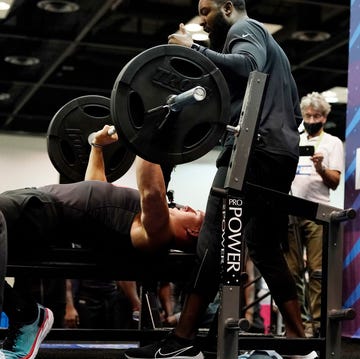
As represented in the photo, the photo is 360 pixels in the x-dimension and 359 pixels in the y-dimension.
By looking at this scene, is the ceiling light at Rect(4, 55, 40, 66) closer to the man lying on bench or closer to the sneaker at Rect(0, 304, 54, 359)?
the man lying on bench

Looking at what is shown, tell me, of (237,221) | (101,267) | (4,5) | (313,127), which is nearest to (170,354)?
(101,267)

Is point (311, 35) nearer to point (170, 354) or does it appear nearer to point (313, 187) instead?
point (313, 187)

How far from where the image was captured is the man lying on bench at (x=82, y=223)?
10.5 feet

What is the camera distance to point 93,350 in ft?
13.6

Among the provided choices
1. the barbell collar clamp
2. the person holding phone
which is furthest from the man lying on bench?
the person holding phone

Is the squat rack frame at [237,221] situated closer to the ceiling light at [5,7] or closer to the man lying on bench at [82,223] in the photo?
the man lying on bench at [82,223]

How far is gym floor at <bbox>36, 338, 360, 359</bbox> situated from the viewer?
12.3 ft

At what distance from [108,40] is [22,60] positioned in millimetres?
1258

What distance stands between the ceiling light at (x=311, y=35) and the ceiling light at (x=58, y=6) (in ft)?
7.54

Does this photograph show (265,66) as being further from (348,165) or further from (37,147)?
(37,147)

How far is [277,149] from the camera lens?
3.25 m

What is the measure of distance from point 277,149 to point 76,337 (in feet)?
3.84

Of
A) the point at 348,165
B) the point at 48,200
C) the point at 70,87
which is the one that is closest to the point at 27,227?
the point at 48,200

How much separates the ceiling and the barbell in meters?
4.75
